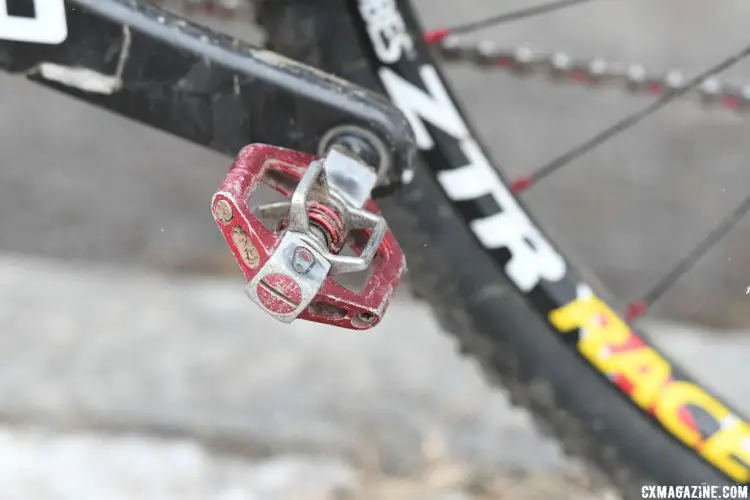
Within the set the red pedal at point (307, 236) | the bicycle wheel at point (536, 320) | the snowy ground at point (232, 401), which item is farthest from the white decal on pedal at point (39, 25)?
the snowy ground at point (232, 401)

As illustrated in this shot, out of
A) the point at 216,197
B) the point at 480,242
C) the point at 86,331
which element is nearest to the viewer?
the point at 216,197

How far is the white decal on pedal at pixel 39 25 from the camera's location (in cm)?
58

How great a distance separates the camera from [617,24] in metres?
1.79

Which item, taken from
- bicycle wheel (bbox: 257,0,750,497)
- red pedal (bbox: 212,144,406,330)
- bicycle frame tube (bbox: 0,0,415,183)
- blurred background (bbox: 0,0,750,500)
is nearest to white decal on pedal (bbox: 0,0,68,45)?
bicycle frame tube (bbox: 0,0,415,183)

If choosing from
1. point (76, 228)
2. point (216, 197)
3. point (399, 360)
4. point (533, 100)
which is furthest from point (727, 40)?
point (216, 197)

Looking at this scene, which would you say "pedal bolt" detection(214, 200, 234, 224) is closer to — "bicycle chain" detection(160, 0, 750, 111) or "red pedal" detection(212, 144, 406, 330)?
"red pedal" detection(212, 144, 406, 330)

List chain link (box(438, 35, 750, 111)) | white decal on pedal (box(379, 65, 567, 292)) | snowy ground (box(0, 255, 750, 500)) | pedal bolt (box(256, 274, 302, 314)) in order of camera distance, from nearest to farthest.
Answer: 1. pedal bolt (box(256, 274, 302, 314))
2. white decal on pedal (box(379, 65, 567, 292))
3. chain link (box(438, 35, 750, 111))
4. snowy ground (box(0, 255, 750, 500))

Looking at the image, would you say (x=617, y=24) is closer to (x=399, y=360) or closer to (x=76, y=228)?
(x=399, y=360)

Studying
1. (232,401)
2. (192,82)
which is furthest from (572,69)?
(232,401)

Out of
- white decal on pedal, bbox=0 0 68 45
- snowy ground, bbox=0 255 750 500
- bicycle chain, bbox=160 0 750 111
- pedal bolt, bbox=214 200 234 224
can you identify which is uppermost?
bicycle chain, bbox=160 0 750 111

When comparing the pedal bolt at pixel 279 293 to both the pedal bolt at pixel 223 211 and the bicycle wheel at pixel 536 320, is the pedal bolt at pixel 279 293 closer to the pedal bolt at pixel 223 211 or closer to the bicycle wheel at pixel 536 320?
the pedal bolt at pixel 223 211

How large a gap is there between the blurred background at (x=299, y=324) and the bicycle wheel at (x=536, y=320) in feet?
1.26

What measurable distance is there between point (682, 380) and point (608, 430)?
0.28ft

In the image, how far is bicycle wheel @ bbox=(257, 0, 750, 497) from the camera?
2.44 feet
